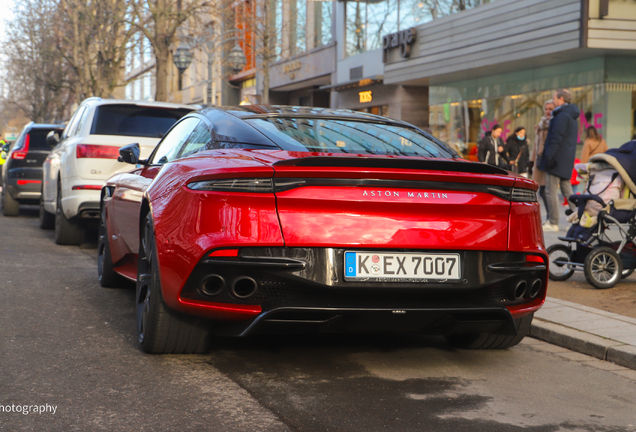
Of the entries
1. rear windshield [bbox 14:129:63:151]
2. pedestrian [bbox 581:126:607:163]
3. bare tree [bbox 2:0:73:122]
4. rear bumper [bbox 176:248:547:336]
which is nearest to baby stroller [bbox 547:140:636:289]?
rear bumper [bbox 176:248:547:336]

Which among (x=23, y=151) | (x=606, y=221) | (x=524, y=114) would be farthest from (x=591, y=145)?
(x=23, y=151)

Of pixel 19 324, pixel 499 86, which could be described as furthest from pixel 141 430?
pixel 499 86

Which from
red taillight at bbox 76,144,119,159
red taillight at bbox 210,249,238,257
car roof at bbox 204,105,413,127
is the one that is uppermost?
car roof at bbox 204,105,413,127

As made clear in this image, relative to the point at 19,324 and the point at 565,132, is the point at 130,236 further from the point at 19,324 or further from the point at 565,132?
the point at 565,132

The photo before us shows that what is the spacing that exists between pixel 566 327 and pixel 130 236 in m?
3.07

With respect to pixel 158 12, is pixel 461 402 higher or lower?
lower

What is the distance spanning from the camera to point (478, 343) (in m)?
5.11

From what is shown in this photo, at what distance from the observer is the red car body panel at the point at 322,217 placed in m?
3.87

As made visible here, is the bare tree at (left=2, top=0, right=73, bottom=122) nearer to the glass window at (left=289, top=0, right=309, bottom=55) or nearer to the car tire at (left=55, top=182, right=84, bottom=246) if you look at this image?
the glass window at (left=289, top=0, right=309, bottom=55)

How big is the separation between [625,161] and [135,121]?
17.8 feet

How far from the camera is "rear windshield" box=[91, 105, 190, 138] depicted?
9672 mm

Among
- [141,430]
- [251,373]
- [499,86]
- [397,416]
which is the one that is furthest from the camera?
[499,86]

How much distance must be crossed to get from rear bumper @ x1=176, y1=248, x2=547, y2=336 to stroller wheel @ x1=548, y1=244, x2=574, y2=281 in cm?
416

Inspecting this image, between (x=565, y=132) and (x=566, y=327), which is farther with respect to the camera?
(x=565, y=132)
